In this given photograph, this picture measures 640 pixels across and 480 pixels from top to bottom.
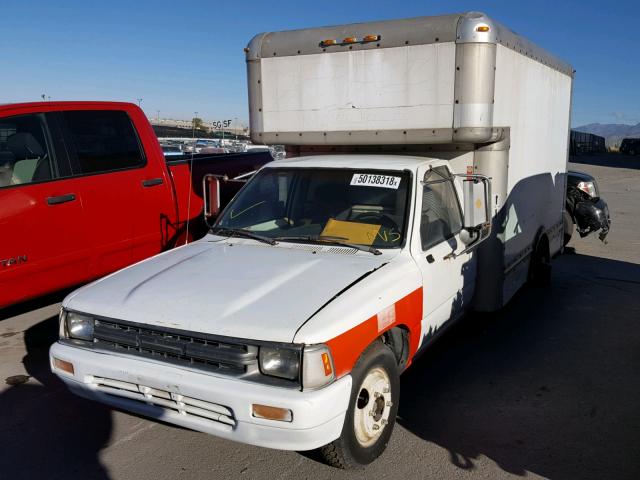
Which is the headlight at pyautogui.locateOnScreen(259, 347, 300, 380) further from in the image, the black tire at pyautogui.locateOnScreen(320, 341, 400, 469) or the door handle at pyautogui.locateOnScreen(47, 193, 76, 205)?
the door handle at pyautogui.locateOnScreen(47, 193, 76, 205)

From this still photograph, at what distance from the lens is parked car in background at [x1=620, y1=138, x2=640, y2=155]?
162 ft

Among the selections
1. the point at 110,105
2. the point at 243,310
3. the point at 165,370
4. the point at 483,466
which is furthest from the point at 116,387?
the point at 110,105

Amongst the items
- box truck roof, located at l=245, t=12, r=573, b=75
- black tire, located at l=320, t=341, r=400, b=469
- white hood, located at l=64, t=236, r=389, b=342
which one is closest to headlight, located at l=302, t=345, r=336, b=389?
white hood, located at l=64, t=236, r=389, b=342

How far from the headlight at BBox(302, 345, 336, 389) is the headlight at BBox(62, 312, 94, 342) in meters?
1.38

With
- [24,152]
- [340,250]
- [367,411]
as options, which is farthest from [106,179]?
[367,411]

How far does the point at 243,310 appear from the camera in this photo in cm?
317

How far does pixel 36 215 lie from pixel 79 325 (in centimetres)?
188

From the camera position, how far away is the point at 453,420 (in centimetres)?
412

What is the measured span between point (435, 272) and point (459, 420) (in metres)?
1.02

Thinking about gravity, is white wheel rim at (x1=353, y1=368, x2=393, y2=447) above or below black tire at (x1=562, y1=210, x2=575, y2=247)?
above

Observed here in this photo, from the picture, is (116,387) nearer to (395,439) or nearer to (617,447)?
(395,439)

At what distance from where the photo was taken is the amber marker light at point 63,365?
135 inches

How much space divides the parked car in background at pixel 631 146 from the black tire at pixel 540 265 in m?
48.2

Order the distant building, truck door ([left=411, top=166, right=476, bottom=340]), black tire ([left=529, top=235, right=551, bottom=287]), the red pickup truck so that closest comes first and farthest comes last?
truck door ([left=411, top=166, right=476, bottom=340]), the red pickup truck, black tire ([left=529, top=235, right=551, bottom=287]), the distant building
